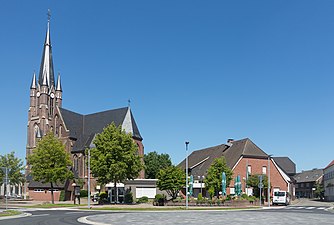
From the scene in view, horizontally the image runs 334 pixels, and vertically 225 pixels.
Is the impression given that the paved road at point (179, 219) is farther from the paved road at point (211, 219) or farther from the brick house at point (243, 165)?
the brick house at point (243, 165)

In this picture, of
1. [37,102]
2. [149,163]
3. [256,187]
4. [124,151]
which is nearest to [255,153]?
[256,187]

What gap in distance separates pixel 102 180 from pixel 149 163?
47356 millimetres

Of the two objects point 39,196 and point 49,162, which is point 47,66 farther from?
point 49,162

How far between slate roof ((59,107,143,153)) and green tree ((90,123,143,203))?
92.1ft

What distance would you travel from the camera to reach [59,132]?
86.9m

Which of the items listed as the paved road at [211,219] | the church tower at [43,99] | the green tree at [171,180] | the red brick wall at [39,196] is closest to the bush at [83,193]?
the red brick wall at [39,196]

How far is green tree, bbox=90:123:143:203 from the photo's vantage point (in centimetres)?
5066

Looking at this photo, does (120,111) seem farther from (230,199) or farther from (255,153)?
(230,199)

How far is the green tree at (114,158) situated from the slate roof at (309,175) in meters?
79.0

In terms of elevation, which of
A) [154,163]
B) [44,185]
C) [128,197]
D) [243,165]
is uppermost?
[243,165]

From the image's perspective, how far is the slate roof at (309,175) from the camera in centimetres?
11769

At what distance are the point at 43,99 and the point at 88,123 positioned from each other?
1512cm

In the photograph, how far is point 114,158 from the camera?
51.5 meters

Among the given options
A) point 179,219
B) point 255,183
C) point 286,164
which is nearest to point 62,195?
point 255,183
